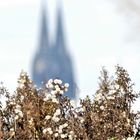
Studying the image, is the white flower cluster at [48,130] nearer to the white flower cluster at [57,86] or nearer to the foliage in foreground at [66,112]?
the foliage in foreground at [66,112]

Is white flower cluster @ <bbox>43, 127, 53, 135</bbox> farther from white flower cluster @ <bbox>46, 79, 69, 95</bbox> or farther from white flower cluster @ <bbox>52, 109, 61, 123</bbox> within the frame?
white flower cluster @ <bbox>46, 79, 69, 95</bbox>

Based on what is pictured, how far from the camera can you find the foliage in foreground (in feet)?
56.7

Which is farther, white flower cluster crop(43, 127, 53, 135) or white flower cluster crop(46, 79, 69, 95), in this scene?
white flower cluster crop(46, 79, 69, 95)

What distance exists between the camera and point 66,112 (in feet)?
59.7

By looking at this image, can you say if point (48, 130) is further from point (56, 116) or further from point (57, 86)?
point (57, 86)

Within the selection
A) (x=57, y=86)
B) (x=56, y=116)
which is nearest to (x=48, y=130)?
(x=56, y=116)

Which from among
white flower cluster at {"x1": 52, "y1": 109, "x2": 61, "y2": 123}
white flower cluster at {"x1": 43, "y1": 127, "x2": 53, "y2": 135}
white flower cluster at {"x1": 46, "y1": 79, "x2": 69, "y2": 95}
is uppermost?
white flower cluster at {"x1": 46, "y1": 79, "x2": 69, "y2": 95}

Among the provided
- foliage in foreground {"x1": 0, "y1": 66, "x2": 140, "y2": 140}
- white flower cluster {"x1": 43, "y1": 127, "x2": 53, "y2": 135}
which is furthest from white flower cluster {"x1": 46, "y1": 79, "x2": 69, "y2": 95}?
white flower cluster {"x1": 43, "y1": 127, "x2": 53, "y2": 135}

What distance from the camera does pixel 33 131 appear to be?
Answer: 17406 mm

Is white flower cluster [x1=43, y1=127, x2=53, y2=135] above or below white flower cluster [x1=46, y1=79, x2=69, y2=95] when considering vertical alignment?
below

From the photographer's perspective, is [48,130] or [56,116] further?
[56,116]

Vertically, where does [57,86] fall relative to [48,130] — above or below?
above

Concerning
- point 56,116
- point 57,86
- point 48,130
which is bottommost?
point 48,130

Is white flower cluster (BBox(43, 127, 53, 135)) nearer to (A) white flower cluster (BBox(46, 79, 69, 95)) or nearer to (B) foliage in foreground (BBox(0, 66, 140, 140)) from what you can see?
(B) foliage in foreground (BBox(0, 66, 140, 140))
